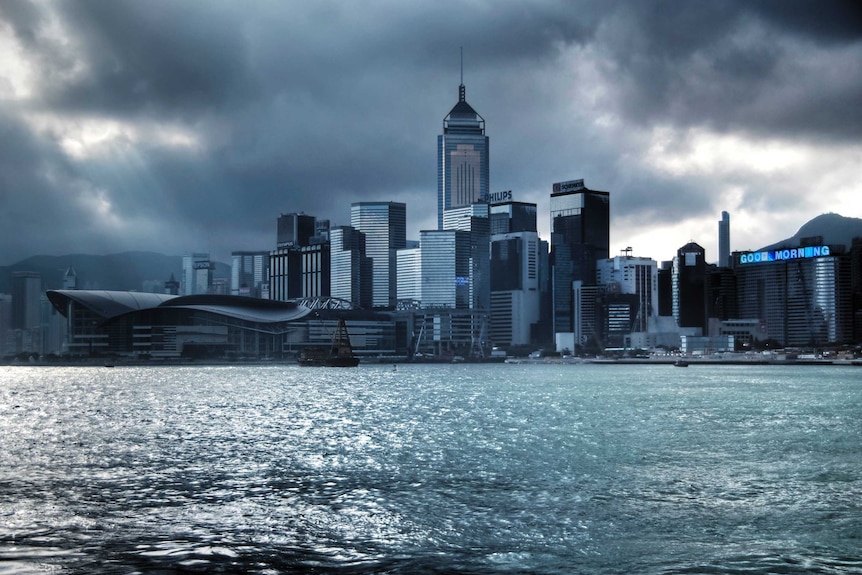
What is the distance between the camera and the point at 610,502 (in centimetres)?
3138

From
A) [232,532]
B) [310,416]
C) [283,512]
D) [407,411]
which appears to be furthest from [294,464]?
[407,411]

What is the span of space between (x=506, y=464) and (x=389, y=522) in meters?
13.7

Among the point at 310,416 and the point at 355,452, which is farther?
the point at 310,416

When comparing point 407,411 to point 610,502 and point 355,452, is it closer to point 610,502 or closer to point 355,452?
point 355,452

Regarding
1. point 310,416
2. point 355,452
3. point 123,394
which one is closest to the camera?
point 355,452

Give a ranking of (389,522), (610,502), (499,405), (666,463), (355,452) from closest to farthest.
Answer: (389,522) < (610,502) < (666,463) < (355,452) < (499,405)

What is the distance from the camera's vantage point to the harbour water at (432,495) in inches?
930

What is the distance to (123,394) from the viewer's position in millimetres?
104312

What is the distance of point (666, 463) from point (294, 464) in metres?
15.8

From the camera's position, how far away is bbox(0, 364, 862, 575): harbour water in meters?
23.6

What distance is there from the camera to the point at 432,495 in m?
33.1

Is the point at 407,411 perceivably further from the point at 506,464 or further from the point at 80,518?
the point at 80,518

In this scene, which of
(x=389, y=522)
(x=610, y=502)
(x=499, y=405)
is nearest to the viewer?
(x=389, y=522)

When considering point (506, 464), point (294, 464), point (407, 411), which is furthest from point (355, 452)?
point (407, 411)
